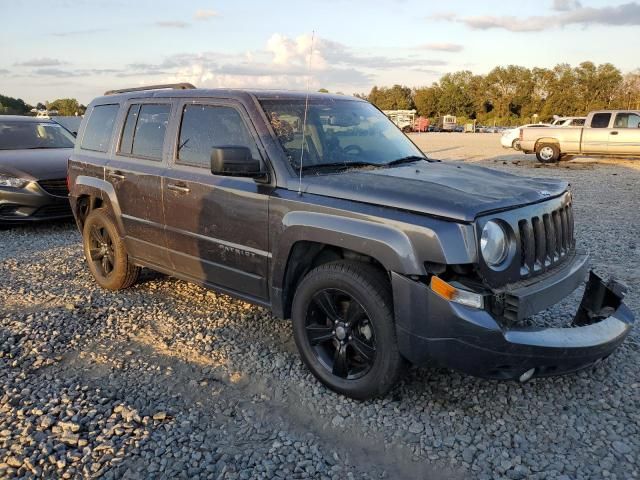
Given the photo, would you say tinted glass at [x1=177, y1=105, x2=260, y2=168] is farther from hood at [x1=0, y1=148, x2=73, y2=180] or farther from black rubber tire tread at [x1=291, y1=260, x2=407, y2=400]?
hood at [x1=0, y1=148, x2=73, y2=180]

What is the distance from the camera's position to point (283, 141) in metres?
3.94

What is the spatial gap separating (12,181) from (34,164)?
46cm

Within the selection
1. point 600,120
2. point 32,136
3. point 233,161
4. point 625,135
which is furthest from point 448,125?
point 233,161

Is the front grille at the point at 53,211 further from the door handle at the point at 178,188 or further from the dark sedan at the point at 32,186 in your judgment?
the door handle at the point at 178,188

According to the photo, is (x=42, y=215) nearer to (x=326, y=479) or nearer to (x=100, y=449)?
(x=100, y=449)

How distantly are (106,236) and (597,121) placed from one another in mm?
18227

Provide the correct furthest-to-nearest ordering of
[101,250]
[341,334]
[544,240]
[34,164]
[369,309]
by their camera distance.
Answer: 1. [34,164]
2. [101,250]
3. [341,334]
4. [544,240]
5. [369,309]

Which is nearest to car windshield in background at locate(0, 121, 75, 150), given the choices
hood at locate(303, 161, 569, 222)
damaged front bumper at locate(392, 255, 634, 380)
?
hood at locate(303, 161, 569, 222)

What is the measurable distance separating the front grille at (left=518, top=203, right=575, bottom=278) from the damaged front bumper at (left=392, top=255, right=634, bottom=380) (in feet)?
0.44

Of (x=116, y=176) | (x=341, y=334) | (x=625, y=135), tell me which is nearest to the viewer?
(x=341, y=334)

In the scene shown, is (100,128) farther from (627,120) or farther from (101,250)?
(627,120)

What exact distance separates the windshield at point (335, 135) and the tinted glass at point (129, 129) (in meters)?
1.65

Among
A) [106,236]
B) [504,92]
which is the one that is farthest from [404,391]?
[504,92]

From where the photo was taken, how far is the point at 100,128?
18.6ft
